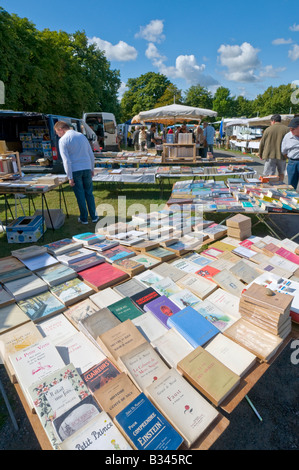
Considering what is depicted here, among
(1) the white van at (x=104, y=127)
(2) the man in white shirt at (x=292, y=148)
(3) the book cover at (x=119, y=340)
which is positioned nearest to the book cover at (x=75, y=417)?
(3) the book cover at (x=119, y=340)

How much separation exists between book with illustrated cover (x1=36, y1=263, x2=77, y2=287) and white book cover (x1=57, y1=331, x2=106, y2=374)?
2.15 ft

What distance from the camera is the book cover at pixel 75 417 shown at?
111cm

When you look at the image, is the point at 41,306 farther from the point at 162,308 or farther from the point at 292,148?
the point at 292,148

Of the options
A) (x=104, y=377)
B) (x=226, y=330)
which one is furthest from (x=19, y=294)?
(x=226, y=330)

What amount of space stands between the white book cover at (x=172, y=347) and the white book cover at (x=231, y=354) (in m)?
0.13

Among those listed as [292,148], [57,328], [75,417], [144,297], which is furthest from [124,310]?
[292,148]

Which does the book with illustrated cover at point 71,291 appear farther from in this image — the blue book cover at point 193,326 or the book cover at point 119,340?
the blue book cover at point 193,326

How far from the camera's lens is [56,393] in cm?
125

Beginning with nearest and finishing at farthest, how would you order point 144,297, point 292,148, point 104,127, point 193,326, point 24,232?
point 193,326
point 144,297
point 24,232
point 292,148
point 104,127

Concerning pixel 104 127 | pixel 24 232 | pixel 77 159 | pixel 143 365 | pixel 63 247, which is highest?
pixel 104 127

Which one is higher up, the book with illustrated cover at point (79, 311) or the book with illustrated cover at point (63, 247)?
the book with illustrated cover at point (63, 247)

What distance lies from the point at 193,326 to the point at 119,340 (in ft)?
1.51
